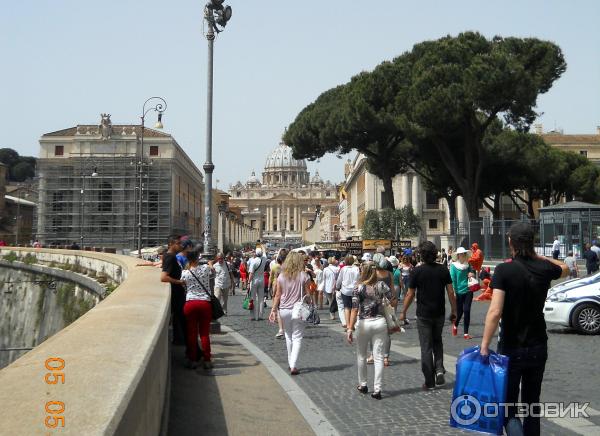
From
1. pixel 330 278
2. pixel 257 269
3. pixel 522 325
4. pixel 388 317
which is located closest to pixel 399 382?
pixel 388 317

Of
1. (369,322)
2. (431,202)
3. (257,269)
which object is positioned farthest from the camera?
(431,202)

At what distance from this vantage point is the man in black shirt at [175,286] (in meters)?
7.94

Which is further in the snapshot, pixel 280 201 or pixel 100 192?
pixel 280 201

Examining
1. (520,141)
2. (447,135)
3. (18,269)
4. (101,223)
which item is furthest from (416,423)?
(101,223)

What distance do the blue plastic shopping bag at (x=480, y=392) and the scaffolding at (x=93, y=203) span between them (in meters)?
49.8

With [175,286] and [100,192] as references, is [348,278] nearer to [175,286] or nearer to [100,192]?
[175,286]

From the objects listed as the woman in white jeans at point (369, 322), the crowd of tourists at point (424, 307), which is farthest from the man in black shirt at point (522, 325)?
the woman in white jeans at point (369, 322)

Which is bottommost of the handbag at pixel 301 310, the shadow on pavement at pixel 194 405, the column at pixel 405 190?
the shadow on pavement at pixel 194 405

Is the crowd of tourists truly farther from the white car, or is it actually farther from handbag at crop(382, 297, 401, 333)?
the white car

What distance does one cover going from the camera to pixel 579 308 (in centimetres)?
1156

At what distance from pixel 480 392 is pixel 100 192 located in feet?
174

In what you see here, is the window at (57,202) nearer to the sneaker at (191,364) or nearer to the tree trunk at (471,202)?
the tree trunk at (471,202)

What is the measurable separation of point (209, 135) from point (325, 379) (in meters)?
6.66

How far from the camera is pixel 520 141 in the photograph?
1496 inches
